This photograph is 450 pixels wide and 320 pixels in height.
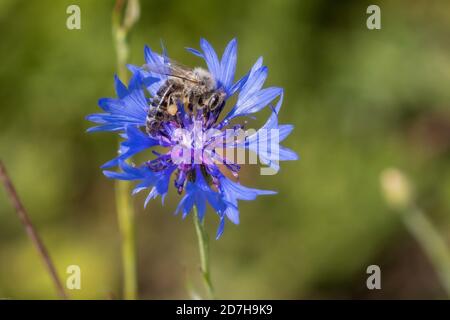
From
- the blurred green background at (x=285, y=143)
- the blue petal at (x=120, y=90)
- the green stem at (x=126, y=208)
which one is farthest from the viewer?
the blurred green background at (x=285, y=143)

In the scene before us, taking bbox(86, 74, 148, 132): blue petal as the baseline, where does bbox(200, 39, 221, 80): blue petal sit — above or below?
above

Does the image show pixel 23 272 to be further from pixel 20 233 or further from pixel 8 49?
pixel 8 49

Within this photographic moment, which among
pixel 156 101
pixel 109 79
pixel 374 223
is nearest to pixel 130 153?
pixel 156 101

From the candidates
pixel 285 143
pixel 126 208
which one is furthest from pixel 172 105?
pixel 285 143

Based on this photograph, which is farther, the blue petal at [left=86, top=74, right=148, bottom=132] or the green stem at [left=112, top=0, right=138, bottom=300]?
the green stem at [left=112, top=0, right=138, bottom=300]

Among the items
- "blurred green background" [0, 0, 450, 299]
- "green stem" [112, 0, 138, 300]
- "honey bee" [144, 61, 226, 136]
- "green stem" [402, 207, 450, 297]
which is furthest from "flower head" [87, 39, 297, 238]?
"blurred green background" [0, 0, 450, 299]

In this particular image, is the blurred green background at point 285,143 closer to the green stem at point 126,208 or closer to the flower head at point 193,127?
the green stem at point 126,208

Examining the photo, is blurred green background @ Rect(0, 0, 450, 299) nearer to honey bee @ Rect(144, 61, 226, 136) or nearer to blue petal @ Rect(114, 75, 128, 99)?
honey bee @ Rect(144, 61, 226, 136)

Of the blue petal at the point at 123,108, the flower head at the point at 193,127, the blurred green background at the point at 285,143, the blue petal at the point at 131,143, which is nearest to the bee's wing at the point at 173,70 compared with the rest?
the flower head at the point at 193,127

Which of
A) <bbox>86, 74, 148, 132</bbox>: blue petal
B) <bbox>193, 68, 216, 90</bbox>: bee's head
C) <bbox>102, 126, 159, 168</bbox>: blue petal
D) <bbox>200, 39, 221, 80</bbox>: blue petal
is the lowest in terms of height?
<bbox>102, 126, 159, 168</bbox>: blue petal
